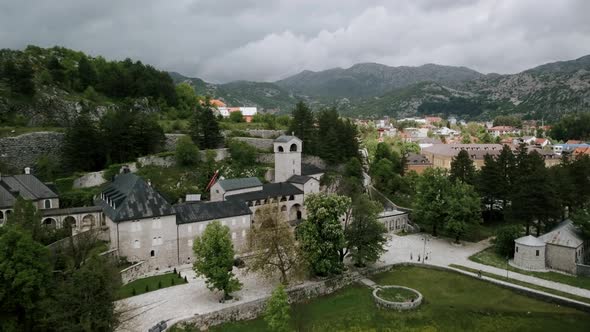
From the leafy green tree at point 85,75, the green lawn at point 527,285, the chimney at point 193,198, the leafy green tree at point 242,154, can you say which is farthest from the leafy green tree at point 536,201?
the leafy green tree at point 85,75

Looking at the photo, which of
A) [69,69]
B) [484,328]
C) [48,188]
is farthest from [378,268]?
[69,69]

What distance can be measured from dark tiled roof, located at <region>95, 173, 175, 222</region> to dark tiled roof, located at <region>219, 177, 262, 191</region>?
930cm

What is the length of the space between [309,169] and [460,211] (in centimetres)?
2108

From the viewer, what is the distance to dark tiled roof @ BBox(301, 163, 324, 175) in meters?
57.2

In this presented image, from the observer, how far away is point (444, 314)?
3114 cm

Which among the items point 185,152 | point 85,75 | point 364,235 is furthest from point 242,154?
point 85,75

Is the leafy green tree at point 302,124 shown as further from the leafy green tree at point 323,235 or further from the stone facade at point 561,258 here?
the stone facade at point 561,258

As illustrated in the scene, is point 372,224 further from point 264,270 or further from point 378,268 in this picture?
point 264,270

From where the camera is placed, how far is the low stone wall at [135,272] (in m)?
34.4

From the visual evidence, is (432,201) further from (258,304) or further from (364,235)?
(258,304)

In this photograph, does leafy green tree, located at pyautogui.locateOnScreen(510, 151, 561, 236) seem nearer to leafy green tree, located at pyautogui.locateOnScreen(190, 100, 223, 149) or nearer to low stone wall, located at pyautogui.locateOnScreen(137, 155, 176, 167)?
leafy green tree, located at pyautogui.locateOnScreen(190, 100, 223, 149)

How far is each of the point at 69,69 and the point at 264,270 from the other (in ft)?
195

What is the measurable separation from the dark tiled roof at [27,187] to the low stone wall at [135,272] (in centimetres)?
1297

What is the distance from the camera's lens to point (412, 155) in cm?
8631
